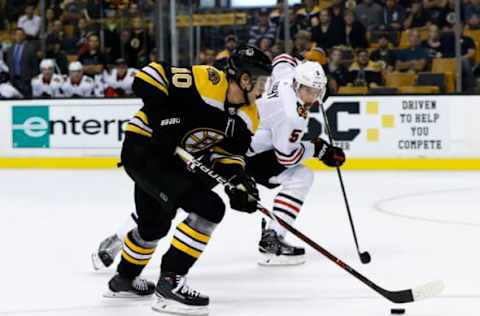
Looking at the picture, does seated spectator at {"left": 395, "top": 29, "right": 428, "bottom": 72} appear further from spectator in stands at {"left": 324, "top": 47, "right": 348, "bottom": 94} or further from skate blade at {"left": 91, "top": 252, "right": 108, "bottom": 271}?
skate blade at {"left": 91, "top": 252, "right": 108, "bottom": 271}

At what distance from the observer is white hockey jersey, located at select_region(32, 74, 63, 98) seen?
10.2m

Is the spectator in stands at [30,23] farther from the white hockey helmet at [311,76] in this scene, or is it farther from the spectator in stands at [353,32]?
the white hockey helmet at [311,76]

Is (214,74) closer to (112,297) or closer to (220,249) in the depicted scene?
(112,297)

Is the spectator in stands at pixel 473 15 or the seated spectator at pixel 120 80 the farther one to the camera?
the seated spectator at pixel 120 80

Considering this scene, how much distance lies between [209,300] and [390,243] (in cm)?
173

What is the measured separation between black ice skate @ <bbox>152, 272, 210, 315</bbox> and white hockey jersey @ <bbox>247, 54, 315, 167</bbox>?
52.0 inches

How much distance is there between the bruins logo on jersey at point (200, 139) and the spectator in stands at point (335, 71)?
562 cm

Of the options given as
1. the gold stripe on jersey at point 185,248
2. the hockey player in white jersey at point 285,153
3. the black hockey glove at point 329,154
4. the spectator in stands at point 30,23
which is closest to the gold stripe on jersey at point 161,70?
the gold stripe on jersey at point 185,248

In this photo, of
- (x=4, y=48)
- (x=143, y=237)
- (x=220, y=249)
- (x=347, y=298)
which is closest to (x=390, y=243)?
(x=220, y=249)

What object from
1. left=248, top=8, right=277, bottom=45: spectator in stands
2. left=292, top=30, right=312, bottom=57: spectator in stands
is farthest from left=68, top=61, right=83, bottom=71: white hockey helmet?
left=292, top=30, right=312, bottom=57: spectator in stands

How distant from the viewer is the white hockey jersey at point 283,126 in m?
5.09

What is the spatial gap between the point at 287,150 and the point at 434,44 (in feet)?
16.5

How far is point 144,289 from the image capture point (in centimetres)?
434

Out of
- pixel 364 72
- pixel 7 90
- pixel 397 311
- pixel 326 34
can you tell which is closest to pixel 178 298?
pixel 397 311
